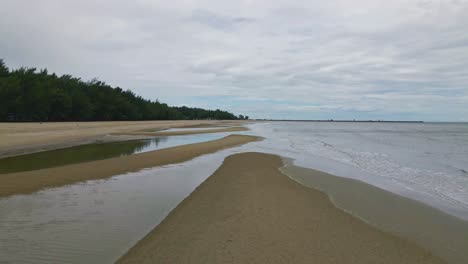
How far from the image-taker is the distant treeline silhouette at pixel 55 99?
45.9 meters

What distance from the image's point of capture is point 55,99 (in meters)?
53.8

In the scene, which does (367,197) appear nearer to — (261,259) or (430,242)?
(430,242)

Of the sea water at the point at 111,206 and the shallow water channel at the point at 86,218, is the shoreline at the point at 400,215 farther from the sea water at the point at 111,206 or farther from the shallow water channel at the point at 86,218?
the shallow water channel at the point at 86,218

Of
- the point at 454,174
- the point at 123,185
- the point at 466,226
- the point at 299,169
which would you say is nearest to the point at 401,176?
the point at 454,174

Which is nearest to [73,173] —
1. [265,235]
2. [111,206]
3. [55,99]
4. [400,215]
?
[111,206]

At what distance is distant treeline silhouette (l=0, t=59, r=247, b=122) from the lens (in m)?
45.9

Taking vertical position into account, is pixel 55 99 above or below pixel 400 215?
above

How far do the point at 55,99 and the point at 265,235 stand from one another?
57259mm

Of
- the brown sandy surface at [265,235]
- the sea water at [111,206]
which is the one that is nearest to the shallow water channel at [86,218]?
the sea water at [111,206]

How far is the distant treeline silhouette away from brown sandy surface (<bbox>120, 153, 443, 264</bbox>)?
157ft

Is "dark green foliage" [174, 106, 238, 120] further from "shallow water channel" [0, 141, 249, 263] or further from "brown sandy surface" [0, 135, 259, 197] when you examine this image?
"shallow water channel" [0, 141, 249, 263]

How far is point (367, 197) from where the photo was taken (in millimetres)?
8578

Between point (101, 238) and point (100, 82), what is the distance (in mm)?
82006

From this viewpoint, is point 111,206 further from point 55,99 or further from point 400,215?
point 55,99
